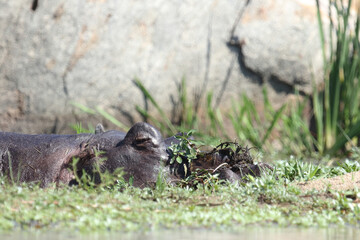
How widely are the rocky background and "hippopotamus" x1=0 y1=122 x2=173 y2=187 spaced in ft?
9.81

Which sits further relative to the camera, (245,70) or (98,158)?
(245,70)

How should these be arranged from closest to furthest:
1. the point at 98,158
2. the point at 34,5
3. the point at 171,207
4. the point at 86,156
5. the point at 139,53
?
the point at 171,207 → the point at 98,158 → the point at 86,156 → the point at 34,5 → the point at 139,53

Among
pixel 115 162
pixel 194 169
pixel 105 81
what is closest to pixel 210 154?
pixel 194 169

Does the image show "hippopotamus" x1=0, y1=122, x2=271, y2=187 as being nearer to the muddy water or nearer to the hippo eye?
the hippo eye

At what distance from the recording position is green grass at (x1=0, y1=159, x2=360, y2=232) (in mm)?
2951

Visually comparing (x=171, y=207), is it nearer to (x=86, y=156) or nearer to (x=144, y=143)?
(x=144, y=143)

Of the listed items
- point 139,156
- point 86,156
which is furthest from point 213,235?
point 86,156

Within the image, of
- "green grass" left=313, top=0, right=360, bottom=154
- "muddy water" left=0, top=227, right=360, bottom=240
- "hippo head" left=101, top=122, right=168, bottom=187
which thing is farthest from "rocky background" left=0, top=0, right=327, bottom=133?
"muddy water" left=0, top=227, right=360, bottom=240

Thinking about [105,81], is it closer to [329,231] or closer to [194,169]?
[194,169]

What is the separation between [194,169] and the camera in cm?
431

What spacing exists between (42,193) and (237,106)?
4402 mm

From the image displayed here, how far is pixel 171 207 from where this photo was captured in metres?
3.41

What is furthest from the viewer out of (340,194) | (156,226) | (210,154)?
(210,154)

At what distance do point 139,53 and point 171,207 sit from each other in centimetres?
419
